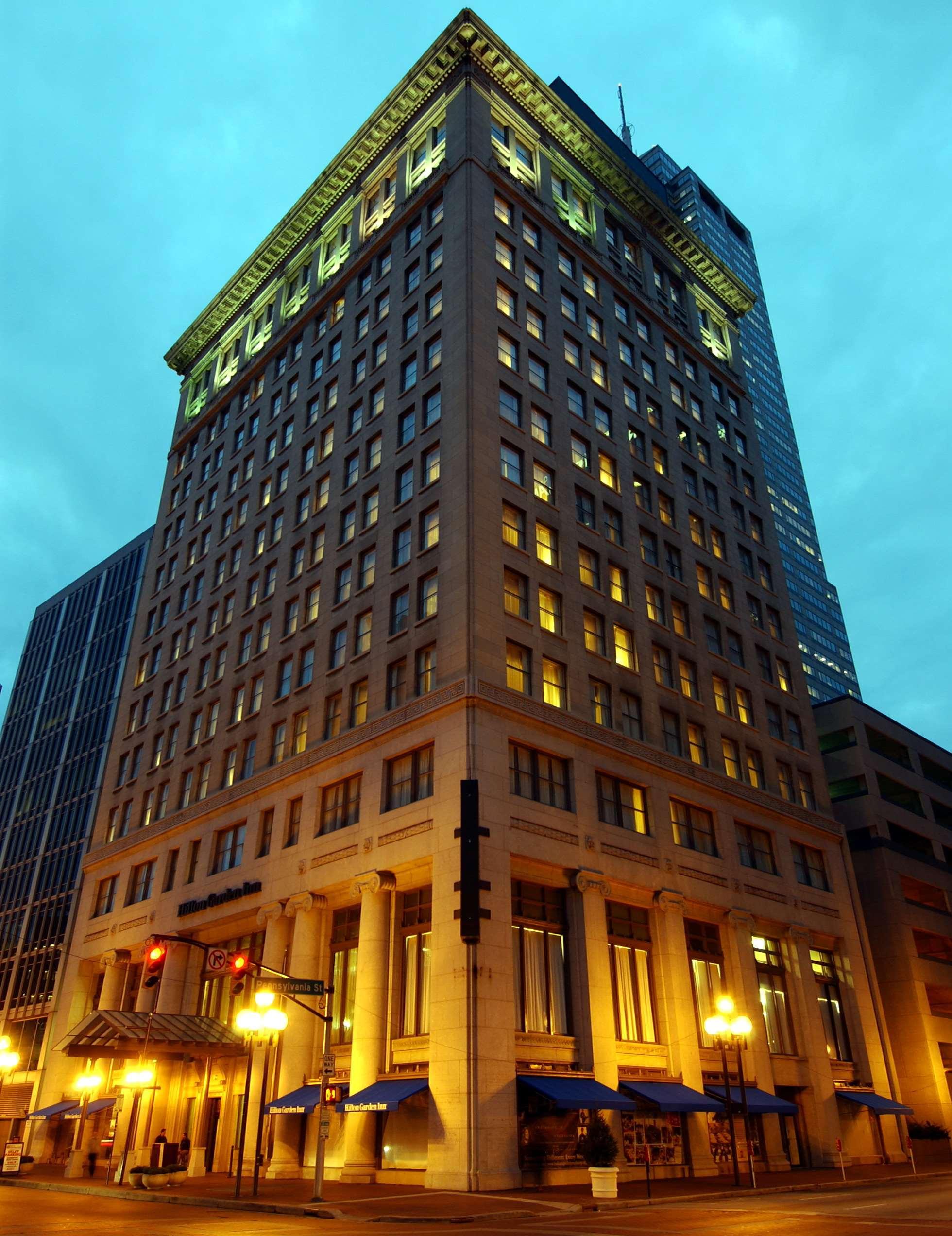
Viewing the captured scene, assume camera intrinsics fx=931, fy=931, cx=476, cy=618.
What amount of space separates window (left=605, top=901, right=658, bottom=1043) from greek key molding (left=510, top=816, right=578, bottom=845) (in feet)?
11.4

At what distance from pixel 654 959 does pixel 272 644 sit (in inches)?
1017

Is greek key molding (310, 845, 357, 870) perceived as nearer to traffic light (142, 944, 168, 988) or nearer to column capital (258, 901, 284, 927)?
column capital (258, 901, 284, 927)

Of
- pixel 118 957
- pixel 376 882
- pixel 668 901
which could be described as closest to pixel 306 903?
pixel 376 882

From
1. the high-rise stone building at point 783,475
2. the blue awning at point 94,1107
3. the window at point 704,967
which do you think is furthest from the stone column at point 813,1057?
the high-rise stone building at point 783,475

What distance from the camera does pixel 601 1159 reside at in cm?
2808

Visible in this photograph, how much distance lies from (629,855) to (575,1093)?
35.2 ft

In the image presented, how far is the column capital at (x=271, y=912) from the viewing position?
42.2 m

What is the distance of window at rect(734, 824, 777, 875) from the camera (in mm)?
47906

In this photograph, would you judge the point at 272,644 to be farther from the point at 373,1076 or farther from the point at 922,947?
the point at 922,947

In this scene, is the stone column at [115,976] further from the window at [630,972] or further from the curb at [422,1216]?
the window at [630,972]

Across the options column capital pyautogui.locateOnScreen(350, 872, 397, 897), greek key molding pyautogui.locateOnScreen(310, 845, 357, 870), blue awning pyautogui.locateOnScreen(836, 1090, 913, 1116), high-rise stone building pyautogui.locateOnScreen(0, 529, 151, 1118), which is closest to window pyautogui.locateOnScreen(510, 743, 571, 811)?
column capital pyautogui.locateOnScreen(350, 872, 397, 897)

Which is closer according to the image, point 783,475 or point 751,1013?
point 751,1013

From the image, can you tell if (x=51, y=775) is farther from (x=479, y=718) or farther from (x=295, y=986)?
(x=295, y=986)

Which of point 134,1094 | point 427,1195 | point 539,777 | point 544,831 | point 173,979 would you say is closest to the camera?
point 427,1195
